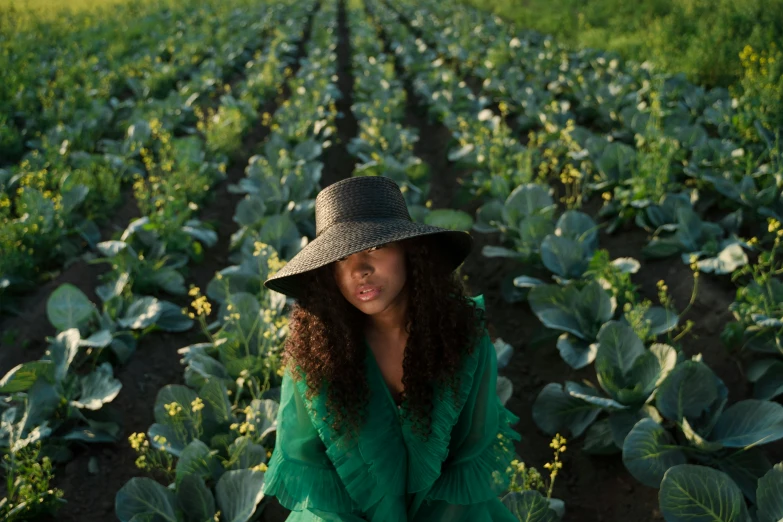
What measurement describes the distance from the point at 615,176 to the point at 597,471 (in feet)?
9.49

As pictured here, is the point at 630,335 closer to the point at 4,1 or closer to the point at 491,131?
the point at 491,131

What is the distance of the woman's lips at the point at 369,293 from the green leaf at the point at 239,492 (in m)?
1.14

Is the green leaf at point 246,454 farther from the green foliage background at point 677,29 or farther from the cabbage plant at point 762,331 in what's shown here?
the green foliage background at point 677,29

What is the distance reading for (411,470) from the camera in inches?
78.9

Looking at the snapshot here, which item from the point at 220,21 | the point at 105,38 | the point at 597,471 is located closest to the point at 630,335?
the point at 597,471

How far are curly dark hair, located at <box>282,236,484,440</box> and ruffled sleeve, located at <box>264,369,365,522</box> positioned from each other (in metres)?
0.10

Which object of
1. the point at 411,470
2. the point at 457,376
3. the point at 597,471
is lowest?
the point at 597,471

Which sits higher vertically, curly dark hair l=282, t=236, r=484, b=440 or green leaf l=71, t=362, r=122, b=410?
curly dark hair l=282, t=236, r=484, b=440

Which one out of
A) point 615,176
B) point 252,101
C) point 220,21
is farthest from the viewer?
point 220,21

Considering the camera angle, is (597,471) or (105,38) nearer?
(597,471)

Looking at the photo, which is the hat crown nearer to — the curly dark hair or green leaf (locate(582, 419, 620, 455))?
A: the curly dark hair

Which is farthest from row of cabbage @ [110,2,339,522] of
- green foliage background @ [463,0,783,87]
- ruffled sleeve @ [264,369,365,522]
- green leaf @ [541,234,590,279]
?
green foliage background @ [463,0,783,87]

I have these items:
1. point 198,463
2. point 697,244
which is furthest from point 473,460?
point 697,244

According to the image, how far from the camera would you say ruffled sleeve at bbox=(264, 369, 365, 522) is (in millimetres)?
1953
